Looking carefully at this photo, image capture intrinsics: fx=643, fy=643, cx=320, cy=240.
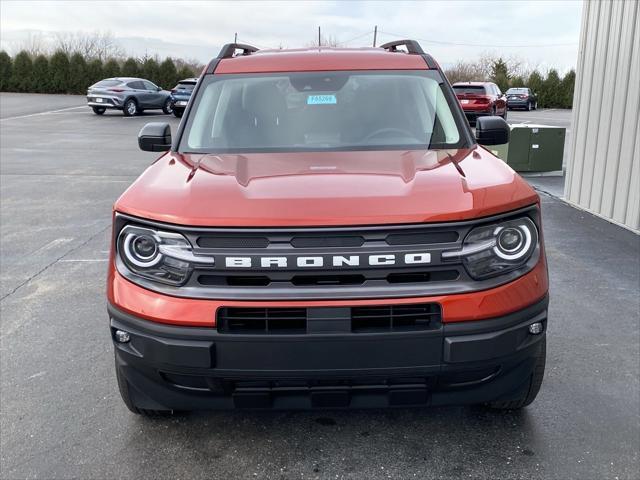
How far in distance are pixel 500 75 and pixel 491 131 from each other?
155ft

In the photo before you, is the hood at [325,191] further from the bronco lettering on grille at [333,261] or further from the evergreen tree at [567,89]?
the evergreen tree at [567,89]

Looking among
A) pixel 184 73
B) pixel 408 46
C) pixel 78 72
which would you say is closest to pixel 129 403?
pixel 408 46

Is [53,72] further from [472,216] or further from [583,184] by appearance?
[472,216]

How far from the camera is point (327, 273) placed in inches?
97.3

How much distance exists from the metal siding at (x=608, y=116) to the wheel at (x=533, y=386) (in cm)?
537

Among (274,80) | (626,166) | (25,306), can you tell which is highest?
(274,80)

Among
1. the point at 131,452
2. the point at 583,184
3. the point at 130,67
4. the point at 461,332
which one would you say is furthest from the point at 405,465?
the point at 130,67

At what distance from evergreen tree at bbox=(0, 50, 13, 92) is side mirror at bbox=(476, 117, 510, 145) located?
45538 millimetres

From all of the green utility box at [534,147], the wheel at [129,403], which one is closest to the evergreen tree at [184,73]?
the green utility box at [534,147]

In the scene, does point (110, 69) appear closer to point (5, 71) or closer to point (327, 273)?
point (5, 71)

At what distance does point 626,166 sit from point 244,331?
271 inches

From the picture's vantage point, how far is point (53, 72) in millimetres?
42656

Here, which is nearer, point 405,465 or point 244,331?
point 244,331

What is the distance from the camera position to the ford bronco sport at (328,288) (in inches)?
96.7
